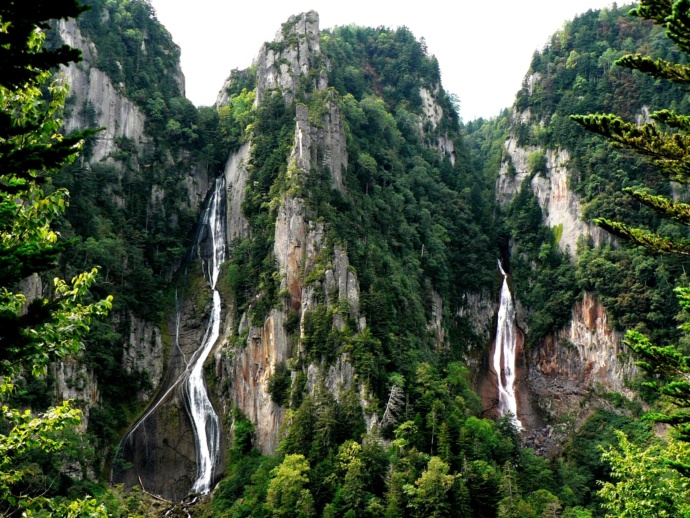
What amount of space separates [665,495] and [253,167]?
4793cm

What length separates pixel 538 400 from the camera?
58.0 metres

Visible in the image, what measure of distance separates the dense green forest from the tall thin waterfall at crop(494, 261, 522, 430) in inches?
69.5

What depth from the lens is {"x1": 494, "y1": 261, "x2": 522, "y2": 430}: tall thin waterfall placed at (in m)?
58.2

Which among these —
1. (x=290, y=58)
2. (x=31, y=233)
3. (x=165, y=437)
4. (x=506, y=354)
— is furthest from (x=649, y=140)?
(x=290, y=58)

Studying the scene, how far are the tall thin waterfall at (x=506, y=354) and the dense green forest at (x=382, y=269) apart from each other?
1.77 m

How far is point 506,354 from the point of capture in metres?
63.1

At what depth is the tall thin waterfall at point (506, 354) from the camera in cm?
5819

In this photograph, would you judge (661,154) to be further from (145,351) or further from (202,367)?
(145,351)

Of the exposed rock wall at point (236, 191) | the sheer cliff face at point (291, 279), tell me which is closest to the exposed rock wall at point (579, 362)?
the sheer cliff face at point (291, 279)

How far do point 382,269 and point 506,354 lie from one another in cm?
1958

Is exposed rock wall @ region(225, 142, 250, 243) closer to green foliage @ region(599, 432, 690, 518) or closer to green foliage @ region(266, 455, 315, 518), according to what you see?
green foliage @ region(266, 455, 315, 518)

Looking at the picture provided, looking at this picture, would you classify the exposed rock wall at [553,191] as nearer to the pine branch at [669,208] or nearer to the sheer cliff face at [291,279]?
the sheer cliff face at [291,279]

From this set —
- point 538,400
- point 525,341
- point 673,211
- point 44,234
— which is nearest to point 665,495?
point 673,211

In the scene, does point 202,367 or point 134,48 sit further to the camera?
point 134,48
